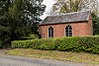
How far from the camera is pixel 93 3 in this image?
49.8 metres

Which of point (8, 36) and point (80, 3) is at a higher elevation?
point (80, 3)

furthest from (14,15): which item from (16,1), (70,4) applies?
(70,4)

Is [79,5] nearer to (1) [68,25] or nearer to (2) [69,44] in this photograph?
(1) [68,25]

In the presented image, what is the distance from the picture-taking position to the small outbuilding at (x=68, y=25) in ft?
95.3

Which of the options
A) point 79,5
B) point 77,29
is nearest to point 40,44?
point 77,29

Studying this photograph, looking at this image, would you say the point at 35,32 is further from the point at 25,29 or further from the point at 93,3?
the point at 93,3

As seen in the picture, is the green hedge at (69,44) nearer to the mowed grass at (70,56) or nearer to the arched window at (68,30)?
the mowed grass at (70,56)

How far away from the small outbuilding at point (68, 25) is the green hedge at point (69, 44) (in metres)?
7.81

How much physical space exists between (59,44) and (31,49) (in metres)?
4.68

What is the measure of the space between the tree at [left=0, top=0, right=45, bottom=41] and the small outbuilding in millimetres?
2222

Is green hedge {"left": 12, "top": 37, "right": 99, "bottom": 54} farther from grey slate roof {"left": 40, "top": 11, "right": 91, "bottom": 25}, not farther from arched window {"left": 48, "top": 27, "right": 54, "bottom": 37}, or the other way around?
grey slate roof {"left": 40, "top": 11, "right": 91, "bottom": 25}

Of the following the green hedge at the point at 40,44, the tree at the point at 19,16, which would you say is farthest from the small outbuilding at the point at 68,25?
the green hedge at the point at 40,44

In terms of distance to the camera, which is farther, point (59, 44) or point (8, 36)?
point (8, 36)

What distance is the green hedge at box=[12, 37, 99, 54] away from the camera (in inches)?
724
